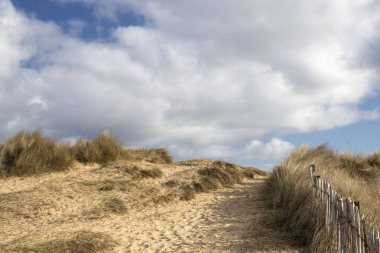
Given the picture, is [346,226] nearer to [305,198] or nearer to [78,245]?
[305,198]

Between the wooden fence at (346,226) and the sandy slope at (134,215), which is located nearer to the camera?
the wooden fence at (346,226)

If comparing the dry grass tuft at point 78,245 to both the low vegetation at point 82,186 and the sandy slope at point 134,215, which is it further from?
the sandy slope at point 134,215

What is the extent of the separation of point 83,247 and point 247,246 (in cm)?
288

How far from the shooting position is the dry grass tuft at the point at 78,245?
26.8ft

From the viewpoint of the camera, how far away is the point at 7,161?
46.4 feet

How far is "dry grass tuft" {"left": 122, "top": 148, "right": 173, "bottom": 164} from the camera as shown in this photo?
17.1m

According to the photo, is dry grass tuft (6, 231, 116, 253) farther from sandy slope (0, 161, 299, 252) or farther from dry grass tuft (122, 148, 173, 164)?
dry grass tuft (122, 148, 173, 164)

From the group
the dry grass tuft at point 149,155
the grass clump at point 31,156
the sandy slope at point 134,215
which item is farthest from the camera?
the dry grass tuft at point 149,155

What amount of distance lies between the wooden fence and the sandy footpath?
3.27ft

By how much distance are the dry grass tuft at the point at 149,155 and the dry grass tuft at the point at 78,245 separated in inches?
311

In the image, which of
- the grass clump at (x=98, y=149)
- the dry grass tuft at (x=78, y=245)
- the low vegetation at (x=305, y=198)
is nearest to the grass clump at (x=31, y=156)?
the grass clump at (x=98, y=149)

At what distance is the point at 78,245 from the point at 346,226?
4.59m

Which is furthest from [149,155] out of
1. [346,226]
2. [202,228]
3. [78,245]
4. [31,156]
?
[346,226]

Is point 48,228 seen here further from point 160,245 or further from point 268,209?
point 268,209
